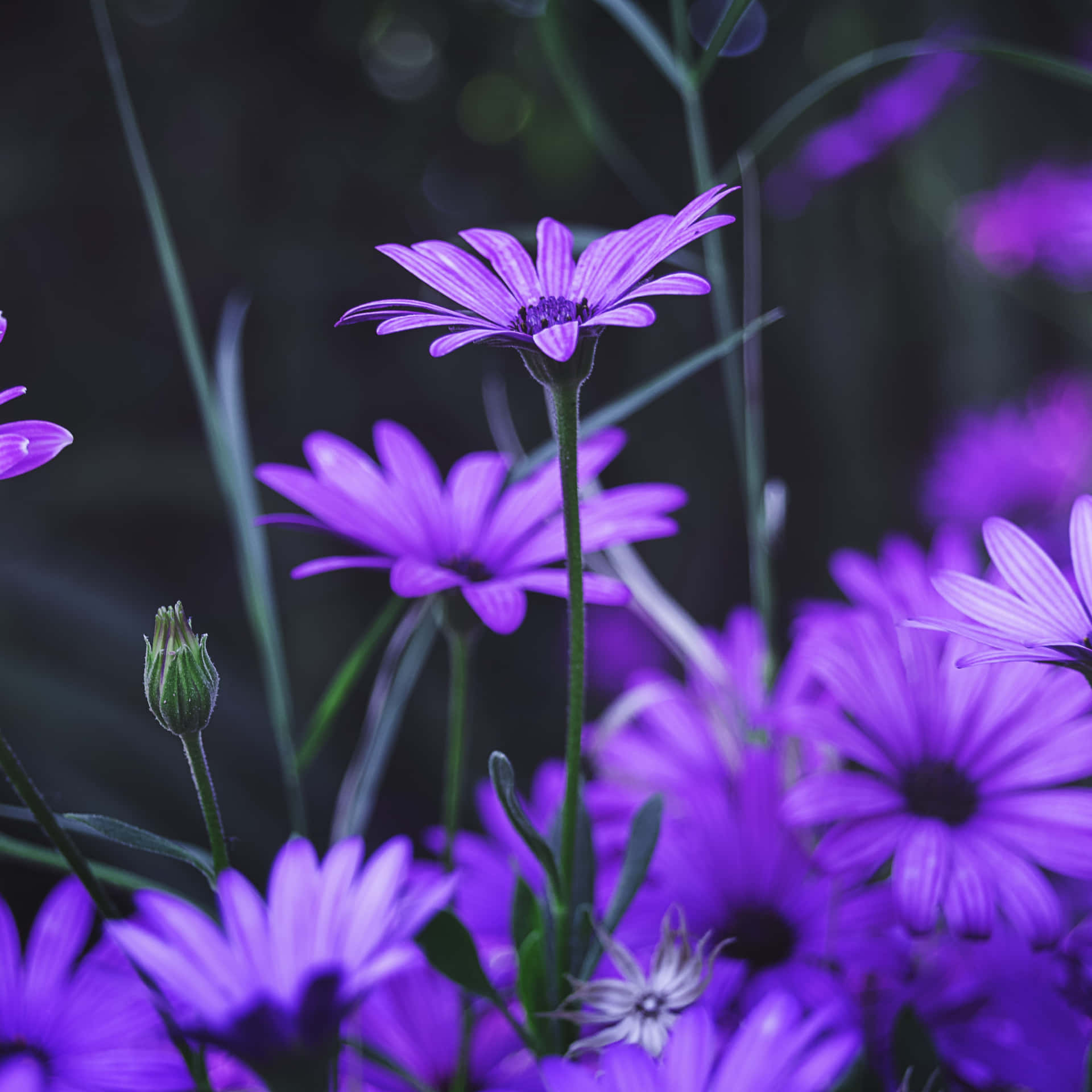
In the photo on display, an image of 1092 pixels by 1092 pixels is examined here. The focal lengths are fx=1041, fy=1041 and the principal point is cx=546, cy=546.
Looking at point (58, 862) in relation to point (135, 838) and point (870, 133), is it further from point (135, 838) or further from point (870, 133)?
point (870, 133)

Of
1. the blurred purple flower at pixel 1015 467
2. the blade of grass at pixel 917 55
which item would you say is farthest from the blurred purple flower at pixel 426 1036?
the blurred purple flower at pixel 1015 467

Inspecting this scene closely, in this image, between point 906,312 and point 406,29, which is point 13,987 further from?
point 906,312

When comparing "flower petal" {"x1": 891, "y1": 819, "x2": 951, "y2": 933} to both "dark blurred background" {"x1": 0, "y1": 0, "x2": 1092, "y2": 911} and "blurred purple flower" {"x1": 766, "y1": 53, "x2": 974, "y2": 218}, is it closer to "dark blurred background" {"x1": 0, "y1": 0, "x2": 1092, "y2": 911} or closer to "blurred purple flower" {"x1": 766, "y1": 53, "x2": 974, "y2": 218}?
"dark blurred background" {"x1": 0, "y1": 0, "x2": 1092, "y2": 911}

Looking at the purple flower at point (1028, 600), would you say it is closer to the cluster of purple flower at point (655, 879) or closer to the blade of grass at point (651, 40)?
the cluster of purple flower at point (655, 879)

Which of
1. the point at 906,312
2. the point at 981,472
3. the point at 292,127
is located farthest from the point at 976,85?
the point at 292,127

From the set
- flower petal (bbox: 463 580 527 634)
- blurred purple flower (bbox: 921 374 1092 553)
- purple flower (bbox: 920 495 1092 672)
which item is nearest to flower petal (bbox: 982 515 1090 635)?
purple flower (bbox: 920 495 1092 672)

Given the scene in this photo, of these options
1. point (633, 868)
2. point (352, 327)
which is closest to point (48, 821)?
point (633, 868)
